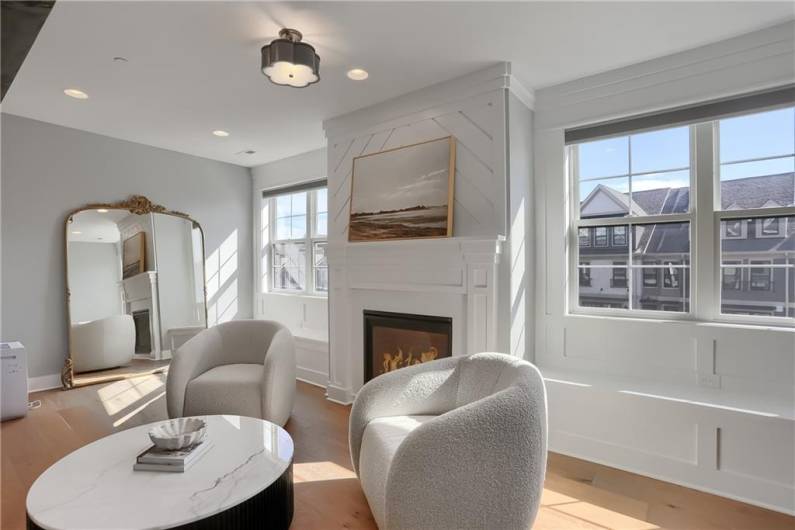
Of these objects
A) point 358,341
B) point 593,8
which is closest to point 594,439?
point 358,341

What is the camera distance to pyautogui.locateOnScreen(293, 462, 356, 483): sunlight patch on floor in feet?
7.76

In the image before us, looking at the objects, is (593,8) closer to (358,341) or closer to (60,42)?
(358,341)

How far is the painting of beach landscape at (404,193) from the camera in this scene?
305 cm

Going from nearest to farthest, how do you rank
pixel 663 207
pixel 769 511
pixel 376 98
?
pixel 769 511, pixel 663 207, pixel 376 98

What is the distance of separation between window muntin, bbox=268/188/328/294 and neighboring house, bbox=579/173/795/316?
2.78m

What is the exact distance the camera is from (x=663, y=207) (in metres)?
2.81

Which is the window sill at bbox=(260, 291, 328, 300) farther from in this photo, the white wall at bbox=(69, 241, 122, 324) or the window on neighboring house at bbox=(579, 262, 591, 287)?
the window on neighboring house at bbox=(579, 262, 591, 287)

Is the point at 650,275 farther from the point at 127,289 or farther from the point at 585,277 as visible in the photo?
the point at 127,289

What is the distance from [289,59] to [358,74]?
717 millimetres

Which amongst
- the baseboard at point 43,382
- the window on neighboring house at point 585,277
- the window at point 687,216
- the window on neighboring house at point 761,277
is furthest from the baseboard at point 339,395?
the window on neighboring house at point 761,277

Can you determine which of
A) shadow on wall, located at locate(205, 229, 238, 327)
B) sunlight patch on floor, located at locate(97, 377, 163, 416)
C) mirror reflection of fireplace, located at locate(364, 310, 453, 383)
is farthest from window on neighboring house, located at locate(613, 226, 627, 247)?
shadow on wall, located at locate(205, 229, 238, 327)

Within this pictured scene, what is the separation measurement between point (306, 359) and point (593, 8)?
3664 millimetres

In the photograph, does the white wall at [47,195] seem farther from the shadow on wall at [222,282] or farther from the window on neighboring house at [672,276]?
the window on neighboring house at [672,276]

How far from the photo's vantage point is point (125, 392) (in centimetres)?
392
